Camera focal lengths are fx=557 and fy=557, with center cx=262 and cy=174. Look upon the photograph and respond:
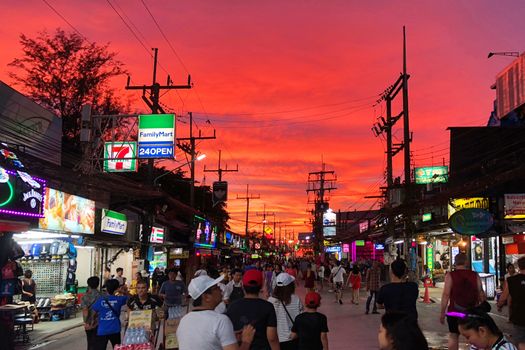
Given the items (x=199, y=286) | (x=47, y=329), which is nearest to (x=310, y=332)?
(x=199, y=286)

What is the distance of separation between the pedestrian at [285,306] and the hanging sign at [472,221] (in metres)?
9.88

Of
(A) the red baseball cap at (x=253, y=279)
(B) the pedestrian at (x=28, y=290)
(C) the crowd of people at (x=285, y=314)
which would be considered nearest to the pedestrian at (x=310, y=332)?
(C) the crowd of people at (x=285, y=314)

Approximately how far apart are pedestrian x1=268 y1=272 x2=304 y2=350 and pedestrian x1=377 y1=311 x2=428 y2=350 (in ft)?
12.8

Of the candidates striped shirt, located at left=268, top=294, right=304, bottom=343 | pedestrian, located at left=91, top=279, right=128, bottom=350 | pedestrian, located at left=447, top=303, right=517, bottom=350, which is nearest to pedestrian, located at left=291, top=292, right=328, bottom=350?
striped shirt, located at left=268, top=294, right=304, bottom=343

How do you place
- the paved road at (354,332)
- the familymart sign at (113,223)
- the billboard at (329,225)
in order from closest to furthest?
the paved road at (354,332)
the familymart sign at (113,223)
the billboard at (329,225)

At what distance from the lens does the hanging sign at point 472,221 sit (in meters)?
15.5

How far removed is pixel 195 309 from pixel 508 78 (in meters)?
16.9

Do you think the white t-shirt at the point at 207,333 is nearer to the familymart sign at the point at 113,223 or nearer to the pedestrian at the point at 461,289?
the pedestrian at the point at 461,289

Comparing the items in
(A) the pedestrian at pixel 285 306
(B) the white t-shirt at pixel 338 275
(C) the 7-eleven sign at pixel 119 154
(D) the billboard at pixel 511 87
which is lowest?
(B) the white t-shirt at pixel 338 275

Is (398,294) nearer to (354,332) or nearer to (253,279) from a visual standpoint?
(253,279)

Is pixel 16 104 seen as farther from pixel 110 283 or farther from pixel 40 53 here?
pixel 40 53

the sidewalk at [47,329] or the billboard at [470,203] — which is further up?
the billboard at [470,203]

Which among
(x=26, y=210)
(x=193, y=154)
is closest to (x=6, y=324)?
(x=26, y=210)

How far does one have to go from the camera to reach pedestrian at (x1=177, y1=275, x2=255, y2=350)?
166 inches
